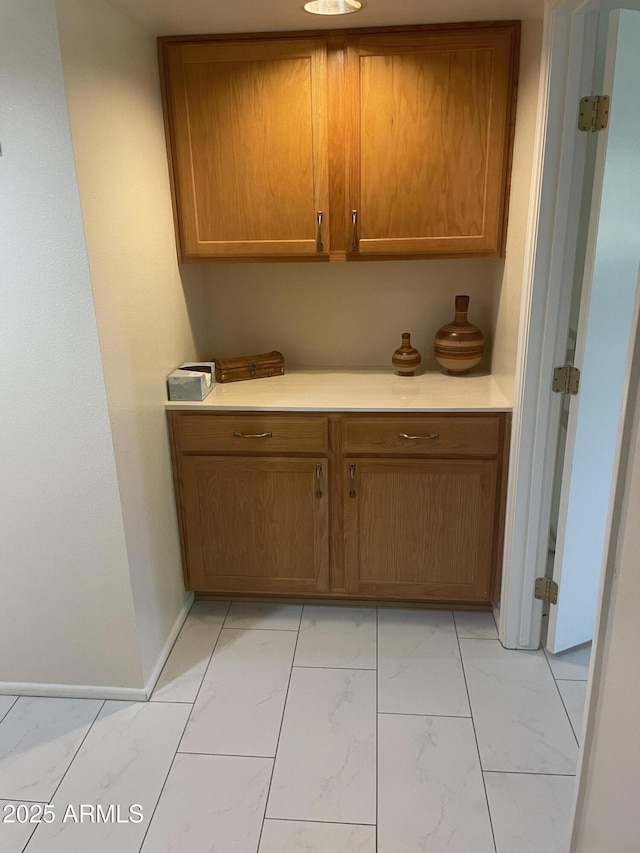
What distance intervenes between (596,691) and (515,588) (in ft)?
3.04

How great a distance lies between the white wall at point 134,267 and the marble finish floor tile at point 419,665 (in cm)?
81

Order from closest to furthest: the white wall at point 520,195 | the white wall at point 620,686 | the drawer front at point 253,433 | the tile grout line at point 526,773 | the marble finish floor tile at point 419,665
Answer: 1. the white wall at point 620,686
2. the tile grout line at point 526,773
3. the white wall at point 520,195
4. the marble finish floor tile at point 419,665
5. the drawer front at point 253,433

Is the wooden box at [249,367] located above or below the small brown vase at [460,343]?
below

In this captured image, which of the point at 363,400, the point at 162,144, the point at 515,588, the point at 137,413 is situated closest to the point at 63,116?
the point at 162,144

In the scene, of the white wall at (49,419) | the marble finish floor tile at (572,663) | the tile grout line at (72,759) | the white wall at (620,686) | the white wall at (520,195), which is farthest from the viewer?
the marble finish floor tile at (572,663)

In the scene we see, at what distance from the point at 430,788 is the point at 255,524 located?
3.48ft

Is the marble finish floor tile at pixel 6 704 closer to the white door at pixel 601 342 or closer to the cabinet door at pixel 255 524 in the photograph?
the cabinet door at pixel 255 524

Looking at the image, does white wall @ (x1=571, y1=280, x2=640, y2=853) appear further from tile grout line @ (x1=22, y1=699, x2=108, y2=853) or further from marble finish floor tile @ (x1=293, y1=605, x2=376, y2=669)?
tile grout line @ (x1=22, y1=699, x2=108, y2=853)

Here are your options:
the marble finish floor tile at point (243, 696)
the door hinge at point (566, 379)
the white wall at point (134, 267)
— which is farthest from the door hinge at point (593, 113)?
the marble finish floor tile at point (243, 696)

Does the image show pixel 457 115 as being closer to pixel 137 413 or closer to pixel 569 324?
pixel 569 324

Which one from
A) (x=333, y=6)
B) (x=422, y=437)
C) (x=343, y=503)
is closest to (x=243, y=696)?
(x=343, y=503)

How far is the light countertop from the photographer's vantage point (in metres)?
2.19

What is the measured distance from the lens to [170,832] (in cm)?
163

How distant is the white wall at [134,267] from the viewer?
5.38 feet
